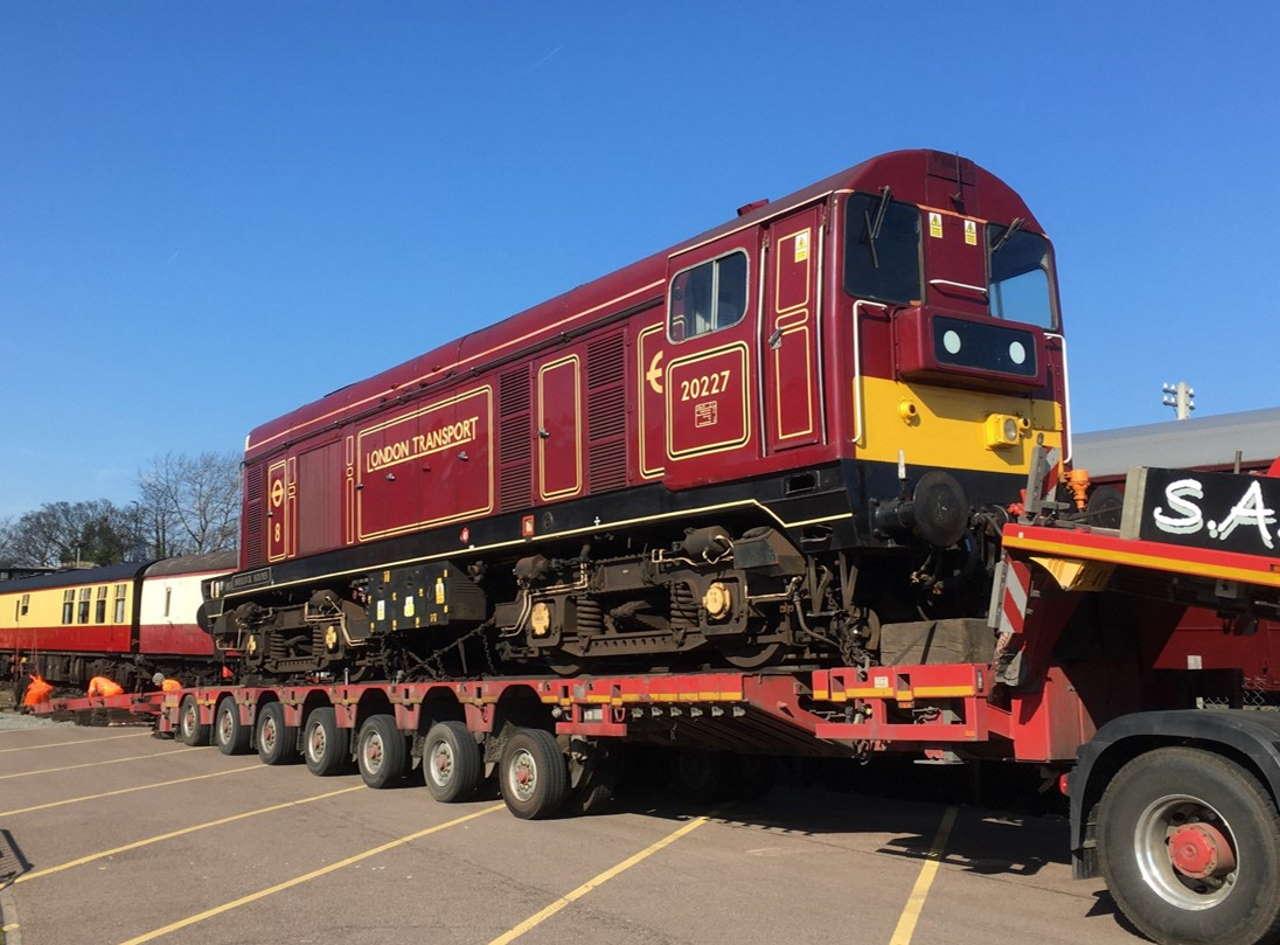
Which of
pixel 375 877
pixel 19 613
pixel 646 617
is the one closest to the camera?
pixel 375 877

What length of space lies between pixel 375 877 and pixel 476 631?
13.5 ft

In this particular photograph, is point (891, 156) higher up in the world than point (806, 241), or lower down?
higher up

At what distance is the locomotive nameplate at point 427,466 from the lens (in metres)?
12.2

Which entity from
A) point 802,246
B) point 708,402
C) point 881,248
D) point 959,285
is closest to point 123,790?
point 708,402

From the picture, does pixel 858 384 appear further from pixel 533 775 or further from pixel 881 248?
pixel 533 775

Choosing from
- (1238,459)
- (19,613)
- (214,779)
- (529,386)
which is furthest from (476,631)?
(19,613)

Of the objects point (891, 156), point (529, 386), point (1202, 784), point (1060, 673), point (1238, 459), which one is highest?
point (891, 156)

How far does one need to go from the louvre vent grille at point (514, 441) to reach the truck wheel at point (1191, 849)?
21.5 ft

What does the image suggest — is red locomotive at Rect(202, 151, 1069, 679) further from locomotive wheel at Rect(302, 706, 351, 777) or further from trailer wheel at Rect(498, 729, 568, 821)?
locomotive wheel at Rect(302, 706, 351, 777)

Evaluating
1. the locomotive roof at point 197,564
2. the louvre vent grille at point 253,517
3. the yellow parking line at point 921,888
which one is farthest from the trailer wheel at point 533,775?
the locomotive roof at point 197,564

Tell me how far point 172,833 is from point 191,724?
9.56 metres

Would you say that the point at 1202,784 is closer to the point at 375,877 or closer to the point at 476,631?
the point at 375,877

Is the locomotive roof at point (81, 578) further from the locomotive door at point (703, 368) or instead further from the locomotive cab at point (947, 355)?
the locomotive cab at point (947, 355)

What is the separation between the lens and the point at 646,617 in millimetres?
A: 9789
